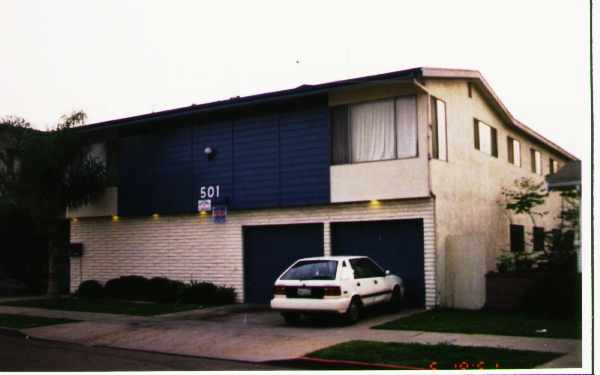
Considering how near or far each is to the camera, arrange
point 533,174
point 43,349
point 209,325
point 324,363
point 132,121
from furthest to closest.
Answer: point 533,174, point 132,121, point 209,325, point 43,349, point 324,363

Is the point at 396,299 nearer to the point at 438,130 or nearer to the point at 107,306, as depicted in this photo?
the point at 438,130

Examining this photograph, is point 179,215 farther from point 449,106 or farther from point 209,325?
point 449,106

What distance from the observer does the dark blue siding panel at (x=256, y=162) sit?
20109 millimetres

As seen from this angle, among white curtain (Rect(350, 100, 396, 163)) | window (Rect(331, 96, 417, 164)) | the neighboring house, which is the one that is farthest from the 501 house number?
white curtain (Rect(350, 100, 396, 163))

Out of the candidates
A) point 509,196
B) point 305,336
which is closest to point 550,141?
point 509,196

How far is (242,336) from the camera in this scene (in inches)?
557

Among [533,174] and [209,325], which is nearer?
[209,325]

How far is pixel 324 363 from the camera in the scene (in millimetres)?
11125

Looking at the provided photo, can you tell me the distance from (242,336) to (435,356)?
14.6ft

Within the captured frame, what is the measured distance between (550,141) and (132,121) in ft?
55.4

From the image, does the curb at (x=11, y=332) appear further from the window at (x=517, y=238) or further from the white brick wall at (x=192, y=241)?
the window at (x=517, y=238)

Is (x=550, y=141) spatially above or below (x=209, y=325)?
above

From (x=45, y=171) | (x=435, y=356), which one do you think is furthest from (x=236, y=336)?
(x=45, y=171)

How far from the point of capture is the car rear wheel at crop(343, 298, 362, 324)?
15.1 metres
